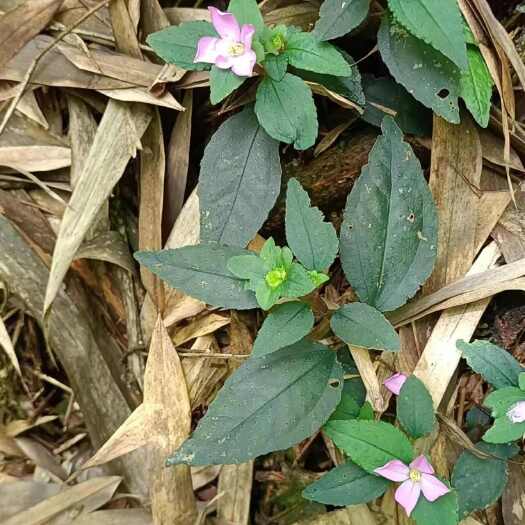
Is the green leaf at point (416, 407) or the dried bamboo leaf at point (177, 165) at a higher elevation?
the dried bamboo leaf at point (177, 165)

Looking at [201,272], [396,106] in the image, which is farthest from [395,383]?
[396,106]

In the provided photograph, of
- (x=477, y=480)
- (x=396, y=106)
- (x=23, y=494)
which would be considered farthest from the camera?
(x=23, y=494)

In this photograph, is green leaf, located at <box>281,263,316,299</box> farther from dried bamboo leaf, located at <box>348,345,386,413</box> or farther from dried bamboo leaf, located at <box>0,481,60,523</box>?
dried bamboo leaf, located at <box>0,481,60,523</box>

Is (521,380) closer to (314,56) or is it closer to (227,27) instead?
(314,56)

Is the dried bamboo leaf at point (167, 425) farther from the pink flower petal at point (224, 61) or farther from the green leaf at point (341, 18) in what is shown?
the green leaf at point (341, 18)

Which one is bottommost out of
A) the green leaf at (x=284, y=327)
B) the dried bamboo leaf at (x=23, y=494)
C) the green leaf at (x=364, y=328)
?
the dried bamboo leaf at (x=23, y=494)

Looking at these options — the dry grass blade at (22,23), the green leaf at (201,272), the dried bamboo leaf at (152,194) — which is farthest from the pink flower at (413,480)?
the dry grass blade at (22,23)

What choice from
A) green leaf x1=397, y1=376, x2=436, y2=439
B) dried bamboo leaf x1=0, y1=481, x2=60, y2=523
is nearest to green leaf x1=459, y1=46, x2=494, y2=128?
green leaf x1=397, y1=376, x2=436, y2=439
